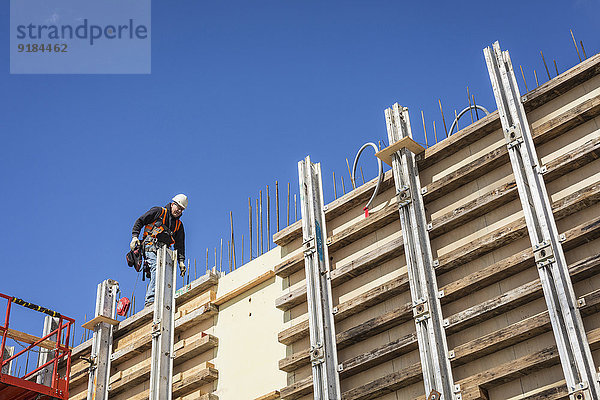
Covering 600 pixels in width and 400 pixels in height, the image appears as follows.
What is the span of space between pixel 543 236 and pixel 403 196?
270 cm

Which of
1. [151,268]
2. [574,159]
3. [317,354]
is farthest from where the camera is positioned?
[151,268]

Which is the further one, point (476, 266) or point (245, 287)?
point (245, 287)

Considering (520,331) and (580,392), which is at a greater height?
(520,331)

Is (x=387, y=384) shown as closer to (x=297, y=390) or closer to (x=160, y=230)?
(x=297, y=390)

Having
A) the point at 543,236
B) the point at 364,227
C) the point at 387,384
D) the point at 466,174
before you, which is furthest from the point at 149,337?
the point at 543,236

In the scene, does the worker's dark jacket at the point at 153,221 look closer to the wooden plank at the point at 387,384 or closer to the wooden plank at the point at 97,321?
the wooden plank at the point at 97,321

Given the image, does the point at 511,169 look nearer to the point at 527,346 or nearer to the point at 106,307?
the point at 527,346

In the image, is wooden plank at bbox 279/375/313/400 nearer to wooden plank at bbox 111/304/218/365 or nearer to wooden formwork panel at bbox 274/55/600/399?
wooden formwork panel at bbox 274/55/600/399

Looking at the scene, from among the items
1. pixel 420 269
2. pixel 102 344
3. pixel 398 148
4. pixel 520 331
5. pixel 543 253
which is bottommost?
pixel 520 331

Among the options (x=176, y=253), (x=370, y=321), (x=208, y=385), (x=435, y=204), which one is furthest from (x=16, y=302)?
(x=435, y=204)

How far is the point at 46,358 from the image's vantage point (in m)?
18.1

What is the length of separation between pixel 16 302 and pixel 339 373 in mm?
7732

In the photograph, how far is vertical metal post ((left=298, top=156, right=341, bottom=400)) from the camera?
1263cm

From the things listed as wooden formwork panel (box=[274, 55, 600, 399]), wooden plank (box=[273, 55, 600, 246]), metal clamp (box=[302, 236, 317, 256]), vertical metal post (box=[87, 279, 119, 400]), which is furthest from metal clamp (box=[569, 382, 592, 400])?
vertical metal post (box=[87, 279, 119, 400])
